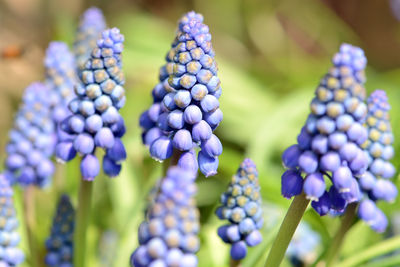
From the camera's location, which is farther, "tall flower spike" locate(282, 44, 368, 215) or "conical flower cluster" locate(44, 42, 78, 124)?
"conical flower cluster" locate(44, 42, 78, 124)

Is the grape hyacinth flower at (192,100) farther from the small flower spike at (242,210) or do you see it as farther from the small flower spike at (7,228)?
the small flower spike at (7,228)

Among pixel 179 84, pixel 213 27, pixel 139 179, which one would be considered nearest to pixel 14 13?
pixel 213 27

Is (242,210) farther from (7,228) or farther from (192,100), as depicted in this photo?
(7,228)

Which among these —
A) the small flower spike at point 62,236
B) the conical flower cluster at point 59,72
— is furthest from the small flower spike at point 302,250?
the conical flower cluster at point 59,72

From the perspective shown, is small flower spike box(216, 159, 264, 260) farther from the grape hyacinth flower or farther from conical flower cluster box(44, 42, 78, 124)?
conical flower cluster box(44, 42, 78, 124)

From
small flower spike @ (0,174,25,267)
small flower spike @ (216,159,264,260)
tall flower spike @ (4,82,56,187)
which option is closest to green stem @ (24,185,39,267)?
tall flower spike @ (4,82,56,187)

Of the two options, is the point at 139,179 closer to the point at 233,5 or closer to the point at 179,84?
the point at 179,84
